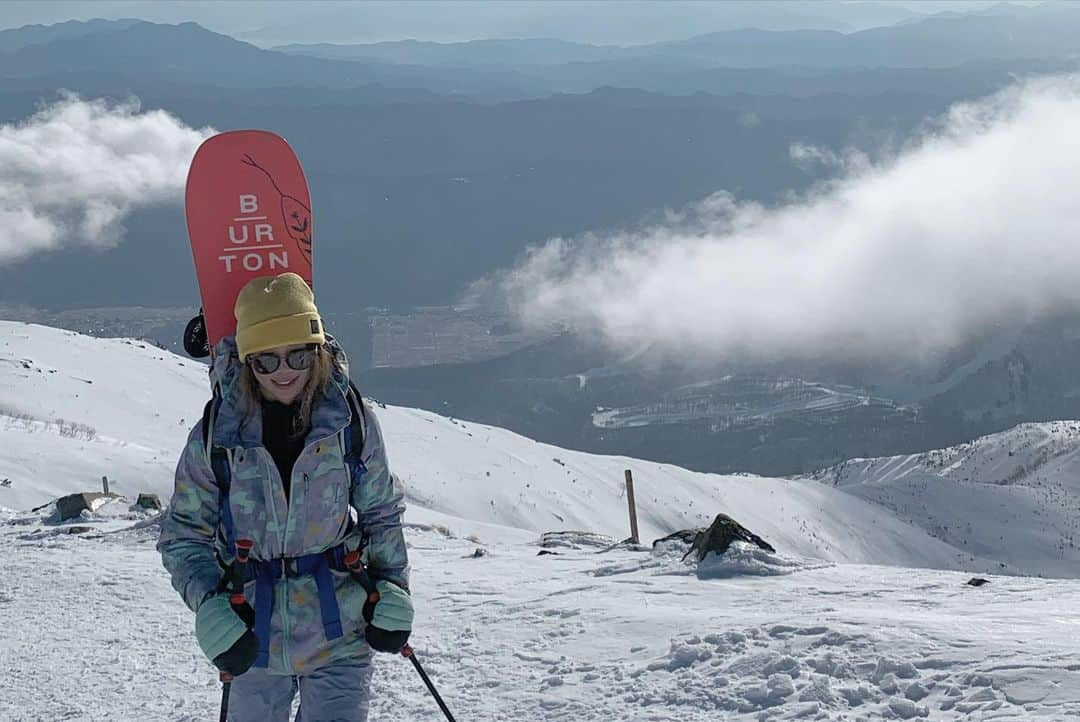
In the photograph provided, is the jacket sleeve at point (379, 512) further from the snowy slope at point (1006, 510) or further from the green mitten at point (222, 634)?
the snowy slope at point (1006, 510)

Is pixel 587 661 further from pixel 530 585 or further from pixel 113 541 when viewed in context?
pixel 113 541

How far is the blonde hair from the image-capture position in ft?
12.1

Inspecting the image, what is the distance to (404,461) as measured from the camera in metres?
39.7

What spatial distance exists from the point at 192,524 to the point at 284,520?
34cm

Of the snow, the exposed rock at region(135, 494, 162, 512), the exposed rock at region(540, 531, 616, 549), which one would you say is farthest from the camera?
the exposed rock at region(135, 494, 162, 512)

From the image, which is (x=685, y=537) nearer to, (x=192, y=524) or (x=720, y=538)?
(x=720, y=538)

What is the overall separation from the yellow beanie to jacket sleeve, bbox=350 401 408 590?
1.28ft

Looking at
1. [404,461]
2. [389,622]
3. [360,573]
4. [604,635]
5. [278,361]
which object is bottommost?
[604,635]

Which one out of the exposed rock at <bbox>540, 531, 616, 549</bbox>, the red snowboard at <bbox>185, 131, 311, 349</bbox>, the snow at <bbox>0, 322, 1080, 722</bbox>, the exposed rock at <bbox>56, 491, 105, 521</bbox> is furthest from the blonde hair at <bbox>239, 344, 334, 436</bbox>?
the exposed rock at <bbox>56, 491, 105, 521</bbox>

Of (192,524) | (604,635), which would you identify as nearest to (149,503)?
(604,635)

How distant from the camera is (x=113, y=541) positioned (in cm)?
1212

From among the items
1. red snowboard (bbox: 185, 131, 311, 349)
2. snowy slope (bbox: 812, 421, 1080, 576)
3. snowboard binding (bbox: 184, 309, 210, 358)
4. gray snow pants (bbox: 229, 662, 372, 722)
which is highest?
red snowboard (bbox: 185, 131, 311, 349)

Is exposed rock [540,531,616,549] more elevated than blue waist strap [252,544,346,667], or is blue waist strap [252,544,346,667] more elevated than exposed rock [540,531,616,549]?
blue waist strap [252,544,346,667]

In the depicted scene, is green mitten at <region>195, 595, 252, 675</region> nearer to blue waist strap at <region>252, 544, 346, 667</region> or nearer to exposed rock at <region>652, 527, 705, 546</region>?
blue waist strap at <region>252, 544, 346, 667</region>
